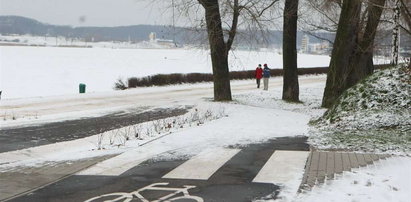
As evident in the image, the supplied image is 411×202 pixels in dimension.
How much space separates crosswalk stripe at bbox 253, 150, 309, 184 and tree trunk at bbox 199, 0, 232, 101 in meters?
12.3

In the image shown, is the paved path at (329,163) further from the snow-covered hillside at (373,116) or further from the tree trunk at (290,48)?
the tree trunk at (290,48)

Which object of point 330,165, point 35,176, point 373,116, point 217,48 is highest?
A: point 217,48

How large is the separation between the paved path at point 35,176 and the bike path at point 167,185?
0.76 feet

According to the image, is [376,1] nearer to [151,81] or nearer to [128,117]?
[128,117]

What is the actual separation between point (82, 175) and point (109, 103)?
45.9 feet

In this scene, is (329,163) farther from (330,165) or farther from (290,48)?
(290,48)

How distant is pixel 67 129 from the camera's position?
13.3 meters

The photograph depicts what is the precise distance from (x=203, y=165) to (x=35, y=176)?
2.71 m

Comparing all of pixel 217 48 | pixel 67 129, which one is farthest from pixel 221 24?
pixel 67 129

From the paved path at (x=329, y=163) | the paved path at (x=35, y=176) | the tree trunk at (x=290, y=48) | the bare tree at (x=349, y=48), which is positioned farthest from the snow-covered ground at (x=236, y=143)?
the tree trunk at (x=290, y=48)

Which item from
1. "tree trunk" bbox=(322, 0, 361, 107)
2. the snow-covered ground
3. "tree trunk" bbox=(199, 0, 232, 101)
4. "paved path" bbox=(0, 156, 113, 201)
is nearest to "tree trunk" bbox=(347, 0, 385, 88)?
"tree trunk" bbox=(322, 0, 361, 107)

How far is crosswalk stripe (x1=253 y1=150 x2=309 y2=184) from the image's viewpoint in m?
7.23

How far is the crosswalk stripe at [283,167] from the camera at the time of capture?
723cm

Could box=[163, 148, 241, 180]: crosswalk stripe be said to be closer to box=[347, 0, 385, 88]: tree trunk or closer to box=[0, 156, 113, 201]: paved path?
box=[0, 156, 113, 201]: paved path
